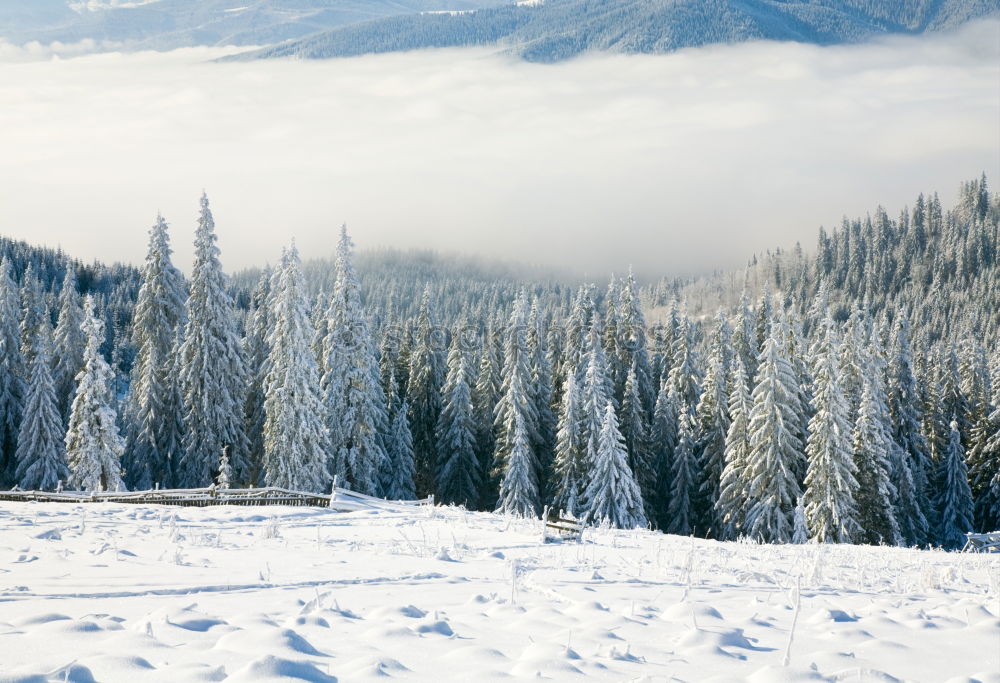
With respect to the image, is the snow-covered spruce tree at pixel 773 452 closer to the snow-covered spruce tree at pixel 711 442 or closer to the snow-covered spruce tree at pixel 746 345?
the snow-covered spruce tree at pixel 711 442

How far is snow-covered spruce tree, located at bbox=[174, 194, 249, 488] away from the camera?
4066cm

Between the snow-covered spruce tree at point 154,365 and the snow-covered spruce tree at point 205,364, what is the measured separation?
4.54 feet

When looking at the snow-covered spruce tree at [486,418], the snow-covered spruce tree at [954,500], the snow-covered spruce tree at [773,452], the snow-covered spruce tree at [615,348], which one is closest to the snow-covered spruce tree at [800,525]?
the snow-covered spruce tree at [773,452]

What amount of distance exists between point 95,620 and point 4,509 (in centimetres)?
1145

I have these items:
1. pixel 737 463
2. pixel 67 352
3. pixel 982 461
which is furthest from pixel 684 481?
pixel 67 352

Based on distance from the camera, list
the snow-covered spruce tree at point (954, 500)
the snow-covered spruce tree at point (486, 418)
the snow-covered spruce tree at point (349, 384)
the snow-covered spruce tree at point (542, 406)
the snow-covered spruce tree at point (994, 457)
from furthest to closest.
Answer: the snow-covered spruce tree at point (486, 418), the snow-covered spruce tree at point (994, 457), the snow-covered spruce tree at point (954, 500), the snow-covered spruce tree at point (542, 406), the snow-covered spruce tree at point (349, 384)

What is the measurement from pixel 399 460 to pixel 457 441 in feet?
15.1

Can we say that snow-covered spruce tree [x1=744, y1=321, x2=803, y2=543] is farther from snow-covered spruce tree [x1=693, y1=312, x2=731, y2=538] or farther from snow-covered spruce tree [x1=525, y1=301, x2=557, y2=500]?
snow-covered spruce tree [x1=525, y1=301, x2=557, y2=500]

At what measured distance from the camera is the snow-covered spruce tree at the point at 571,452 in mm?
50725

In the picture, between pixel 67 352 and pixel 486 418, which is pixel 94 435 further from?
pixel 486 418

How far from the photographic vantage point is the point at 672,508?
182 feet

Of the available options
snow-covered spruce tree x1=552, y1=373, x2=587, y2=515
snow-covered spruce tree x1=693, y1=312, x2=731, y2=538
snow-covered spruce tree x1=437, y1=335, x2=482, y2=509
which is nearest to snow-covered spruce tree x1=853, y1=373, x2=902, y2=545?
snow-covered spruce tree x1=693, y1=312, x2=731, y2=538

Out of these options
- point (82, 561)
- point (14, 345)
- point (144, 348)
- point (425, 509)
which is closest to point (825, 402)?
point (425, 509)

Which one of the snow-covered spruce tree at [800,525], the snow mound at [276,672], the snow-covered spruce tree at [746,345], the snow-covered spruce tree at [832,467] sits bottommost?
the snow-covered spruce tree at [800,525]
